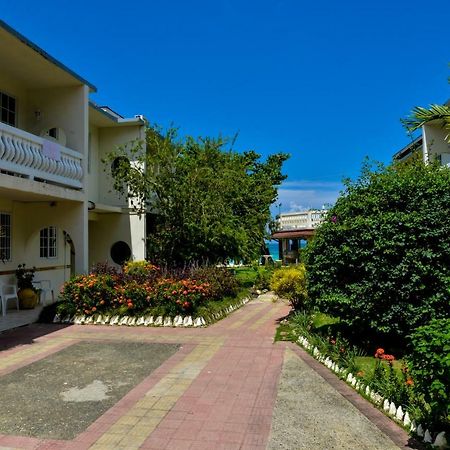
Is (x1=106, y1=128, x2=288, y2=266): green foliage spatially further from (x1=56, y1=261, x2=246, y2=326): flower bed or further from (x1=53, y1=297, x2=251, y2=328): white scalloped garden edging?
(x1=53, y1=297, x2=251, y2=328): white scalloped garden edging

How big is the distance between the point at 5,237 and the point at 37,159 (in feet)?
10.2

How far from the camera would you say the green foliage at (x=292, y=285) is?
A: 1101cm

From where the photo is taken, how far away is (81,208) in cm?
1196

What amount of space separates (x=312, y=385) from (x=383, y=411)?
114 centimetres

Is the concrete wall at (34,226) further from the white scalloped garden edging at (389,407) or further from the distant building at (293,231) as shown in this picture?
the distant building at (293,231)

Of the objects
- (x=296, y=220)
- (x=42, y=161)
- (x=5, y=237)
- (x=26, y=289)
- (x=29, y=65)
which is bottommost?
(x=26, y=289)

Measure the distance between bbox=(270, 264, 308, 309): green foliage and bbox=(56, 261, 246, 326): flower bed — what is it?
1921mm

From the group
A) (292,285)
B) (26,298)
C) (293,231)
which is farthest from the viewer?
(293,231)

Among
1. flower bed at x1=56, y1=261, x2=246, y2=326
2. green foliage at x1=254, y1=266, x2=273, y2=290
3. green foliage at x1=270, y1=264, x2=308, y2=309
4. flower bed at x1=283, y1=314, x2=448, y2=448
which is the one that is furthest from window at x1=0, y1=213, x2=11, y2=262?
green foliage at x1=254, y1=266, x2=273, y2=290

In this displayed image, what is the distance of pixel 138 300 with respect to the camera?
10.4 m

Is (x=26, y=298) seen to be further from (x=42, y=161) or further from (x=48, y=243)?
(x=42, y=161)

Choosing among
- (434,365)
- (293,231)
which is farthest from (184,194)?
(293,231)

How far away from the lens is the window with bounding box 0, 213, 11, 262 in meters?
11.6

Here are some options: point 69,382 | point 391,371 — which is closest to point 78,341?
point 69,382
